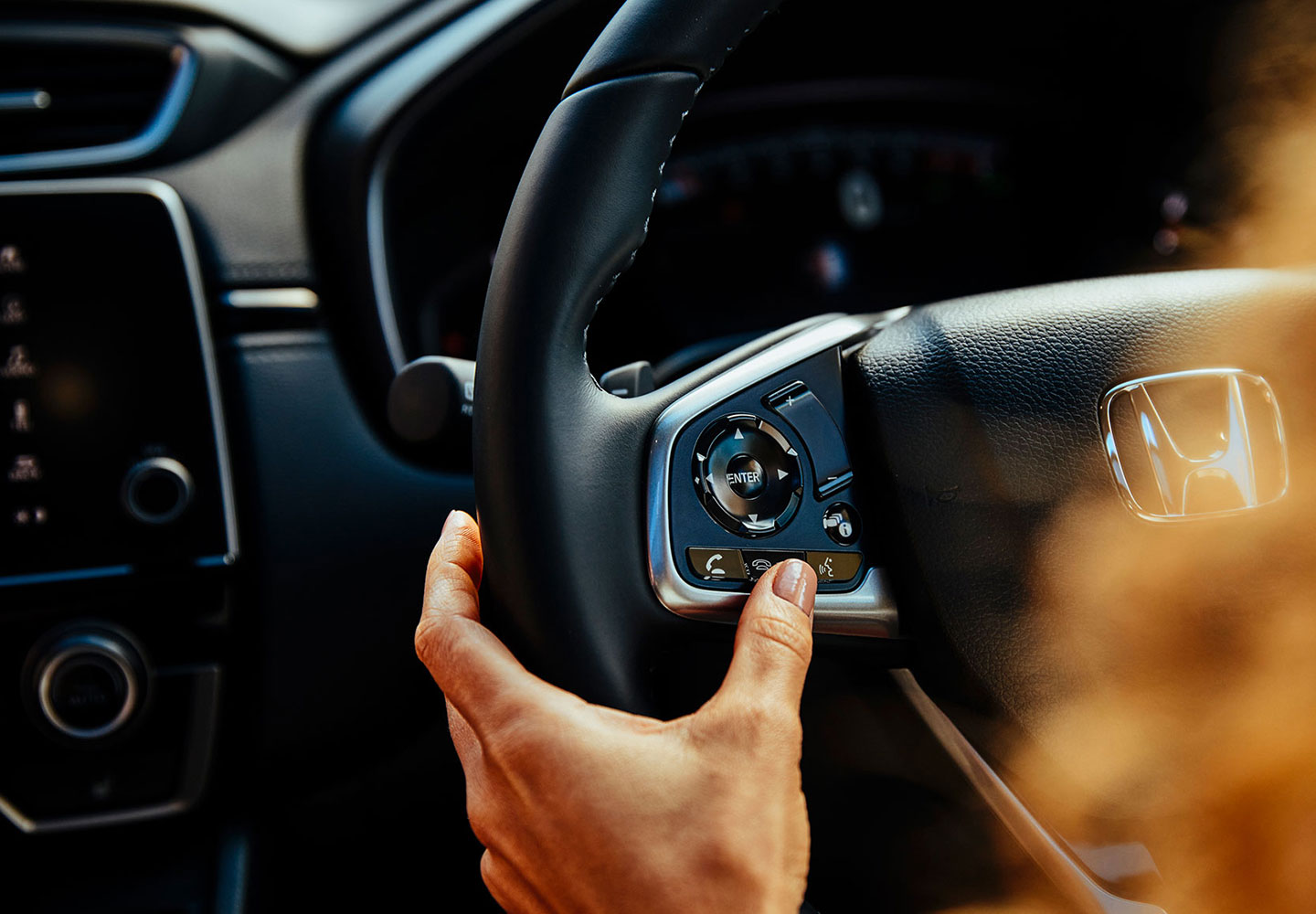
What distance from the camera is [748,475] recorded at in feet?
2.30

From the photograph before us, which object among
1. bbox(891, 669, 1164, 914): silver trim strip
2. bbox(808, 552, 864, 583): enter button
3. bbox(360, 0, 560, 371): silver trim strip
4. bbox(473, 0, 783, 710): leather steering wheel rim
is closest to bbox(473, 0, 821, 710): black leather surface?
bbox(473, 0, 783, 710): leather steering wheel rim

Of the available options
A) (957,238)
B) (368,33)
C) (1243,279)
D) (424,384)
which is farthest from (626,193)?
(957,238)

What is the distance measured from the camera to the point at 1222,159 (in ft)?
4.65

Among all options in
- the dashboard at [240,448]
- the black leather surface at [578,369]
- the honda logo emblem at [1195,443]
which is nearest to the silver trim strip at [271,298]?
the dashboard at [240,448]

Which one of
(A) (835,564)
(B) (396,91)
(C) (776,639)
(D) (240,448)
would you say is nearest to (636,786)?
(C) (776,639)

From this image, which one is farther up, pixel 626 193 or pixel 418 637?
pixel 626 193

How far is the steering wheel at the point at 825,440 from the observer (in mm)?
604

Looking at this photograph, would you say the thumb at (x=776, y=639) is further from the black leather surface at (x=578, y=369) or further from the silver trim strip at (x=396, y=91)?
the silver trim strip at (x=396, y=91)

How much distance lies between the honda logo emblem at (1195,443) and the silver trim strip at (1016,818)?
0.22 meters

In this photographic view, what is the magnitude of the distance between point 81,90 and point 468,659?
89cm

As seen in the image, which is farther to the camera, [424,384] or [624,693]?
[424,384]

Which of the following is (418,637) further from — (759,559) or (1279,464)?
(1279,464)

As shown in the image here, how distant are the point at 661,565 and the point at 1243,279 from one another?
0.53m

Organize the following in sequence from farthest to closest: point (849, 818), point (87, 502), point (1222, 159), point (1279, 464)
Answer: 1. point (1222, 159)
2. point (87, 502)
3. point (849, 818)
4. point (1279, 464)
